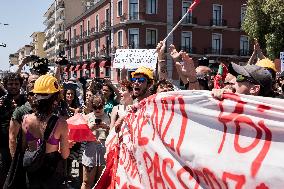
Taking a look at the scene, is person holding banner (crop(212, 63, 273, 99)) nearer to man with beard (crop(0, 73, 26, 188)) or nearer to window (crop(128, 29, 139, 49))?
man with beard (crop(0, 73, 26, 188))

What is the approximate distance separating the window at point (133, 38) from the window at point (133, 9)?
46.9 inches

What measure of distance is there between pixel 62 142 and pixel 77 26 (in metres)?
58.4

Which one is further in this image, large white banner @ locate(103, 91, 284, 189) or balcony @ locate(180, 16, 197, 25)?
balcony @ locate(180, 16, 197, 25)

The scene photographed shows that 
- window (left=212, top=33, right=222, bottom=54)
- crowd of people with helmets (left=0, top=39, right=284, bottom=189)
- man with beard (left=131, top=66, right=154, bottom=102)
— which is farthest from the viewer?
Result: window (left=212, top=33, right=222, bottom=54)

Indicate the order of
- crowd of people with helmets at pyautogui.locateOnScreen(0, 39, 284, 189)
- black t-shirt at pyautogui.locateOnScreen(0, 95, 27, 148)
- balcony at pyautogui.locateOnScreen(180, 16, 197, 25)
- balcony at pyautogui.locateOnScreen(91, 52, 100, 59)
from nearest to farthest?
crowd of people with helmets at pyautogui.locateOnScreen(0, 39, 284, 189)
black t-shirt at pyautogui.locateOnScreen(0, 95, 27, 148)
balcony at pyautogui.locateOnScreen(180, 16, 197, 25)
balcony at pyautogui.locateOnScreen(91, 52, 100, 59)

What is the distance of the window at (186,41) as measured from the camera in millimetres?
43375

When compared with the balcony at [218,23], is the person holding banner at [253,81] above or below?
below

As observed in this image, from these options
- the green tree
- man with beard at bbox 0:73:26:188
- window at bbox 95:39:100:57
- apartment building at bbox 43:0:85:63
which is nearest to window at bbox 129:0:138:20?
window at bbox 95:39:100:57

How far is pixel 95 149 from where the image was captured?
19.5 feet

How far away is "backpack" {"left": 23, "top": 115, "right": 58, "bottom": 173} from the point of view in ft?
12.3

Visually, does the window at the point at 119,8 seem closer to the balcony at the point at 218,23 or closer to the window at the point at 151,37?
the window at the point at 151,37

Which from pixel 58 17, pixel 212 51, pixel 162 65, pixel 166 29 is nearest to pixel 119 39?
pixel 166 29

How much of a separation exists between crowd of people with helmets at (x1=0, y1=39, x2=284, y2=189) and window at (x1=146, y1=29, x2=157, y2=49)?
34.7 metres

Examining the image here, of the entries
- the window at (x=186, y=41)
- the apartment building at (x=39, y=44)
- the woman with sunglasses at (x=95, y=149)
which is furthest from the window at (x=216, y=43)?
the apartment building at (x=39, y=44)
